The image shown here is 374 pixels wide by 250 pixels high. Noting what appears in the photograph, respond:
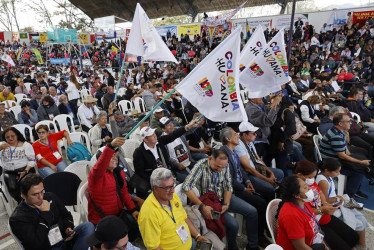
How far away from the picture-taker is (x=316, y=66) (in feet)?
43.2

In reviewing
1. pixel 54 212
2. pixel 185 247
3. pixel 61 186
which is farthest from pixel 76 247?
pixel 185 247

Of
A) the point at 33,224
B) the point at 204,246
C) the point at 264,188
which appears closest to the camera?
the point at 33,224

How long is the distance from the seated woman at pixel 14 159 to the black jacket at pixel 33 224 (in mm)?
1421

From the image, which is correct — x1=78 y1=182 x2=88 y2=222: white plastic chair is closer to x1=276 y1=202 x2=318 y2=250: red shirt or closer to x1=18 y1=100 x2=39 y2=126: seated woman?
x1=276 y1=202 x2=318 y2=250: red shirt

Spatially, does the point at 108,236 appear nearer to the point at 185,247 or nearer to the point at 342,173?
the point at 185,247

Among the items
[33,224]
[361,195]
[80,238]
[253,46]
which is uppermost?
[253,46]

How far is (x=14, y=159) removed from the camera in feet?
11.8

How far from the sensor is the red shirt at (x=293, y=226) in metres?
2.21

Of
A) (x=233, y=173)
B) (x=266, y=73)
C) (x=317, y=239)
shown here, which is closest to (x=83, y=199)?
(x=233, y=173)

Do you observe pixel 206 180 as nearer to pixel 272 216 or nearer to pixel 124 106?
pixel 272 216

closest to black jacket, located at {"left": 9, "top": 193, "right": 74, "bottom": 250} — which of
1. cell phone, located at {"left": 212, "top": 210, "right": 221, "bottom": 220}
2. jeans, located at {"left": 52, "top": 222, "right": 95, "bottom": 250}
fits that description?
jeans, located at {"left": 52, "top": 222, "right": 95, "bottom": 250}

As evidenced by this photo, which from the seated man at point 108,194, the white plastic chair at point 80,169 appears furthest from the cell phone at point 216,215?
the white plastic chair at point 80,169

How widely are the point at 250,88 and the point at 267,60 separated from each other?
21.0 inches

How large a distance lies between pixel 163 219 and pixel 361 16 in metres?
18.0
